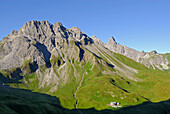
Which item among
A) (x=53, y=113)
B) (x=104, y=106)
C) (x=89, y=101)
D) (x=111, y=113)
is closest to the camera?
(x=53, y=113)

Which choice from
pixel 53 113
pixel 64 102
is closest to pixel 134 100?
pixel 64 102

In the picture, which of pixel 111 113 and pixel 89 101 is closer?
pixel 111 113

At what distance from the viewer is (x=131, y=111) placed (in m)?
152

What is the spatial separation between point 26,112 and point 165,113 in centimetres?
15846

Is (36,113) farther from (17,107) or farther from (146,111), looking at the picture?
(146,111)

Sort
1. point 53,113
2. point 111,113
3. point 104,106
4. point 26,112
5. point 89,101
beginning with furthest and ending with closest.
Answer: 1. point 89,101
2. point 104,106
3. point 111,113
4. point 53,113
5. point 26,112

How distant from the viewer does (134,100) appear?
647 ft

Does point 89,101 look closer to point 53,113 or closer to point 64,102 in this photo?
point 64,102

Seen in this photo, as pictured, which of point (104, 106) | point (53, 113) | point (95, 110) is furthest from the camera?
point (104, 106)

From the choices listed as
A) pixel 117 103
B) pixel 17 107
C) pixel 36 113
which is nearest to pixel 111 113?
pixel 117 103

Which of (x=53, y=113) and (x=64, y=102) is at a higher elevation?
(x=64, y=102)

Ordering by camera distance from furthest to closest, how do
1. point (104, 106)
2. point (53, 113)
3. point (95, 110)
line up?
point (104, 106) < point (95, 110) < point (53, 113)

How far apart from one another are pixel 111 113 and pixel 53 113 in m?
68.3

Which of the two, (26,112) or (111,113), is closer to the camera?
(26,112)
